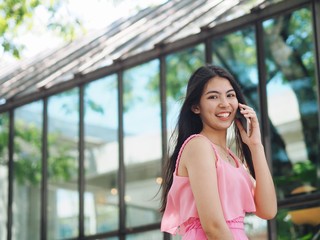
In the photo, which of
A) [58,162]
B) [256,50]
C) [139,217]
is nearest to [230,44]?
[256,50]

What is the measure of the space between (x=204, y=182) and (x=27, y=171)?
8026 mm

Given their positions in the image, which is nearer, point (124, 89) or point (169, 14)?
point (169, 14)

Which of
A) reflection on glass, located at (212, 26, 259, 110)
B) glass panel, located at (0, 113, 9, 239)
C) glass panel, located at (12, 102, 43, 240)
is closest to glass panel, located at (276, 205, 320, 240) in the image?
reflection on glass, located at (212, 26, 259, 110)

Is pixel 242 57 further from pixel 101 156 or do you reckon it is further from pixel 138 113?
pixel 101 156

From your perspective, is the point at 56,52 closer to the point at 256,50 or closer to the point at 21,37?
the point at 21,37

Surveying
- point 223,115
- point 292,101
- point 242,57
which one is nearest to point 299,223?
point 292,101

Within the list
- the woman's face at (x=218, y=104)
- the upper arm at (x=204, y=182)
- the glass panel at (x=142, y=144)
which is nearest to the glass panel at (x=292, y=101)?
the glass panel at (x=142, y=144)

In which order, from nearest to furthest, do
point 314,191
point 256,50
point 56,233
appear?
point 314,191 < point 256,50 < point 56,233

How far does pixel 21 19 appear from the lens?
8.29 m

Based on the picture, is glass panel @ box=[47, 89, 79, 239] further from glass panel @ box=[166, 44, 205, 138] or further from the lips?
the lips

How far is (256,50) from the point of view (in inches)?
314

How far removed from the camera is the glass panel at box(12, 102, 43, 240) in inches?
393

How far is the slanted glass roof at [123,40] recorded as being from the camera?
8117 mm

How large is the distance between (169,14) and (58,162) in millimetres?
2662
